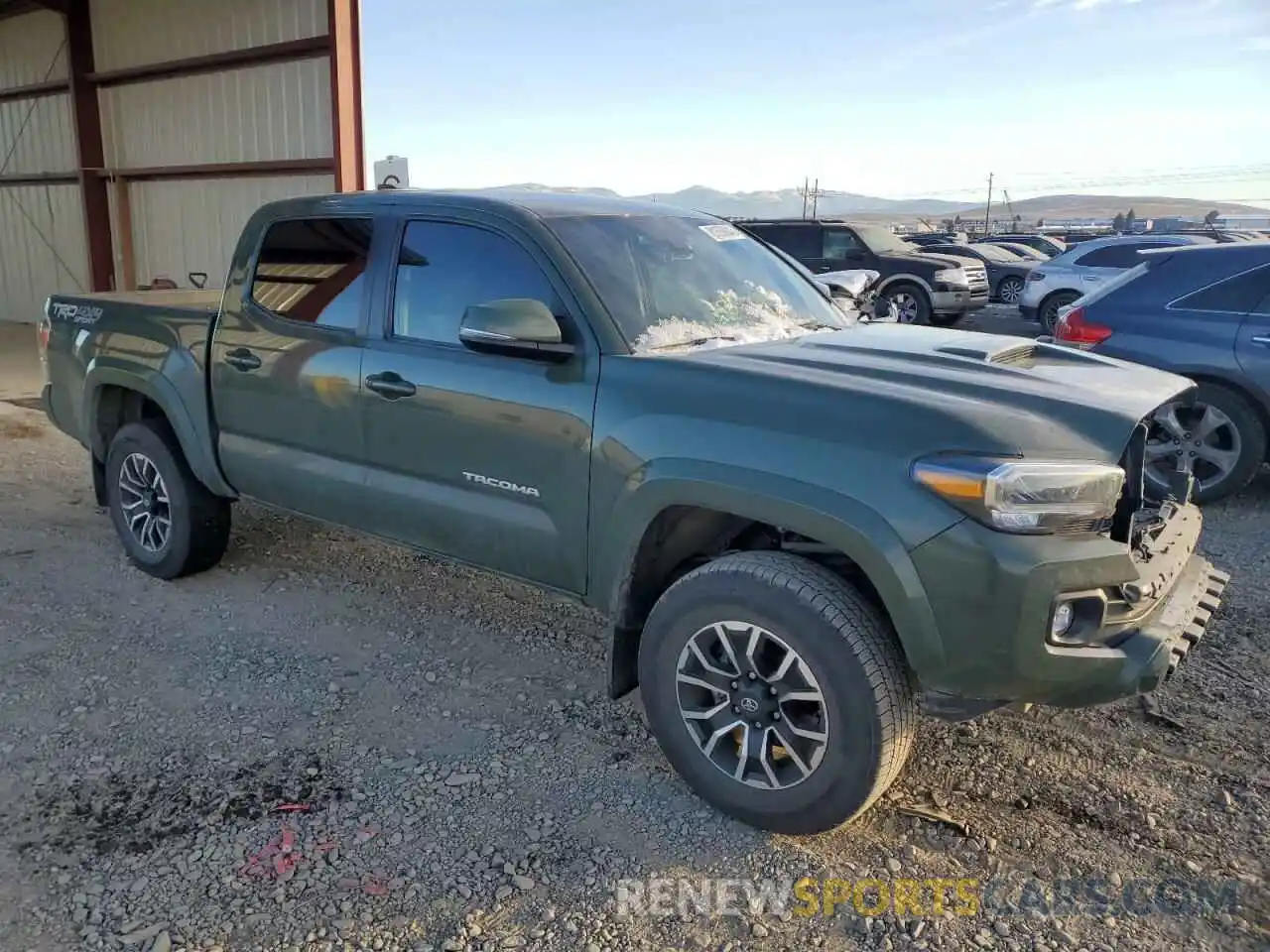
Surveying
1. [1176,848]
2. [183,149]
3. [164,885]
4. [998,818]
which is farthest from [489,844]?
[183,149]

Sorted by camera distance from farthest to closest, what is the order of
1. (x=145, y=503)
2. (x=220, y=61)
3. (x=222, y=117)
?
(x=222, y=117) < (x=220, y=61) < (x=145, y=503)

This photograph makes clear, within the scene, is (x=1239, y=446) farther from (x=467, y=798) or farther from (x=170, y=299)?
(x=170, y=299)

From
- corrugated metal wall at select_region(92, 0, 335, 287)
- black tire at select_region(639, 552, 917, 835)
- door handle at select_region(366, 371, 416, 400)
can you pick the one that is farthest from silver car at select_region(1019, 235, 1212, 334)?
black tire at select_region(639, 552, 917, 835)

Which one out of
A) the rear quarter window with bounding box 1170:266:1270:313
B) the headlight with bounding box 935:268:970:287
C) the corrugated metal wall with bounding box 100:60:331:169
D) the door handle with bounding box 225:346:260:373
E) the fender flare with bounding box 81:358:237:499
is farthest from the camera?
the headlight with bounding box 935:268:970:287

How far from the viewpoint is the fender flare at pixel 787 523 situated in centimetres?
274

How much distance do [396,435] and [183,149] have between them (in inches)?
454

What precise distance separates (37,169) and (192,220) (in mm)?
3837

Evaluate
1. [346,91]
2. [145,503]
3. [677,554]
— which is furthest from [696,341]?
[346,91]

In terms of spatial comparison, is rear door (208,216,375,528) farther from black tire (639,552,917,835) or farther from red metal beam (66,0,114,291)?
red metal beam (66,0,114,291)

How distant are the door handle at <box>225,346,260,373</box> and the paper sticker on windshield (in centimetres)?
205

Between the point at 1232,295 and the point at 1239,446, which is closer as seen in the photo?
the point at 1239,446

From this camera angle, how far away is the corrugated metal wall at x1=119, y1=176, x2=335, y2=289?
42.4ft

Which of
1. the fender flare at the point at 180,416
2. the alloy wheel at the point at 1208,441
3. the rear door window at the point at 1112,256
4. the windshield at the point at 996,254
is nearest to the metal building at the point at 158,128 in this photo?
the fender flare at the point at 180,416

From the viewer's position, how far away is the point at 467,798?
3332 millimetres
